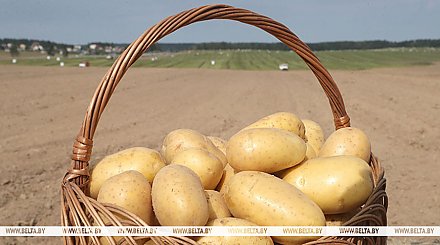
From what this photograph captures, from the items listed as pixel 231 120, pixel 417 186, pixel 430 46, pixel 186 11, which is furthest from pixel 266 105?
pixel 430 46

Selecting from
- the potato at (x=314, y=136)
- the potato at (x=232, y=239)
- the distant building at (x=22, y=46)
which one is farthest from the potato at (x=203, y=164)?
the distant building at (x=22, y=46)

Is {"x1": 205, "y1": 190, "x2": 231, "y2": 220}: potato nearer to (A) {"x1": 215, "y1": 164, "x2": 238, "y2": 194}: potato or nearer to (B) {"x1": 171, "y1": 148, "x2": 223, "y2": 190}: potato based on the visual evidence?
(B) {"x1": 171, "y1": 148, "x2": 223, "y2": 190}: potato

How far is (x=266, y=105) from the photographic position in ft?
41.2

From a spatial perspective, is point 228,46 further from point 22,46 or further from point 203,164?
point 203,164

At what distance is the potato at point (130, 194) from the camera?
1.45m

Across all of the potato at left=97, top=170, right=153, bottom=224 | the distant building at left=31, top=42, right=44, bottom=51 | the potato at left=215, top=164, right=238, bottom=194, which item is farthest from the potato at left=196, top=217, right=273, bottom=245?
the distant building at left=31, top=42, right=44, bottom=51

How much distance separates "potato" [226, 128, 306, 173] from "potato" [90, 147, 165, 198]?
13.5 inches

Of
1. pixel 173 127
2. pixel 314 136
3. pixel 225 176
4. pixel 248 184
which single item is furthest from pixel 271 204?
pixel 173 127

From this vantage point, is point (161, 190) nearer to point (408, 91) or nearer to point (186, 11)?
point (186, 11)

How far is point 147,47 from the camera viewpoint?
163 centimetres

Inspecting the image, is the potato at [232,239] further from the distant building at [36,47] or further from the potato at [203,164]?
the distant building at [36,47]

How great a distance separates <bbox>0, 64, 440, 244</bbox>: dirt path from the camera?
446 centimetres

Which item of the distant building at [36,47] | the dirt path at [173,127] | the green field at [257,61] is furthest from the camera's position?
the distant building at [36,47]

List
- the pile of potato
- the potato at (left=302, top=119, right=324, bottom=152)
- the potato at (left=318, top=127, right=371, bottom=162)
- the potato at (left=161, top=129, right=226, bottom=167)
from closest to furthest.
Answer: the pile of potato
the potato at (left=318, top=127, right=371, bottom=162)
the potato at (left=161, top=129, right=226, bottom=167)
the potato at (left=302, top=119, right=324, bottom=152)
